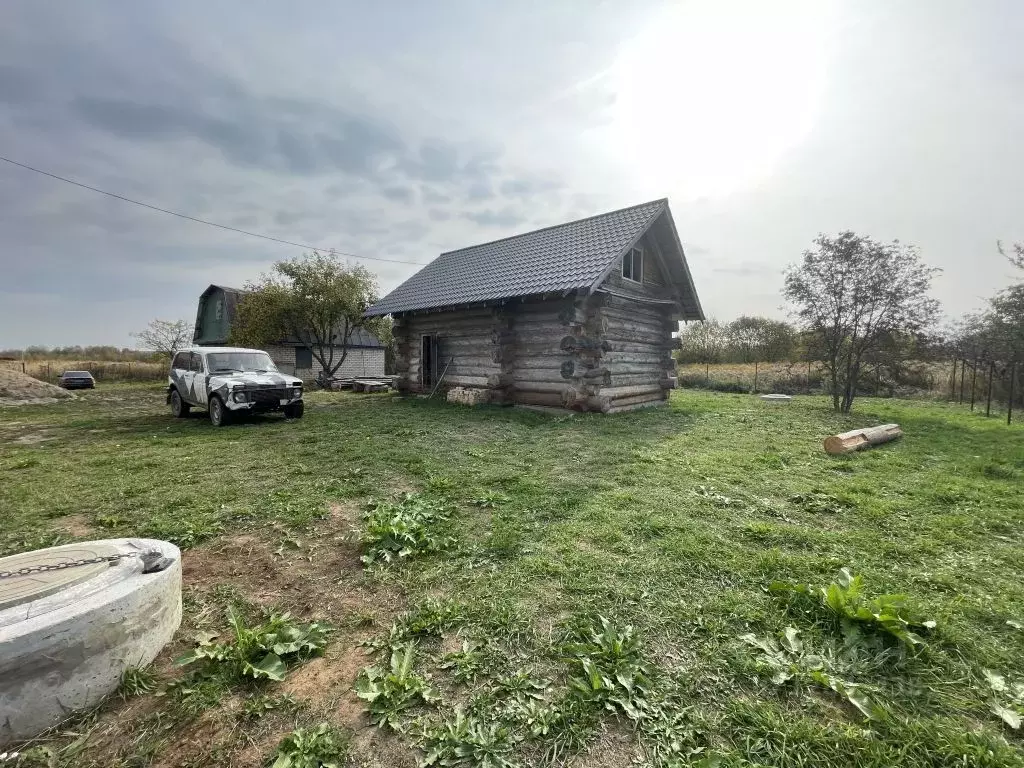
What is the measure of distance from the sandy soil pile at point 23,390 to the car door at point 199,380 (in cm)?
1039

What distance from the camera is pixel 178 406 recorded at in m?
11.9

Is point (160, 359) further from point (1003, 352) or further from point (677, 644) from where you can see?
point (1003, 352)

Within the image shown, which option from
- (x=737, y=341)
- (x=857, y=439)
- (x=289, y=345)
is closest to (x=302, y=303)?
(x=289, y=345)

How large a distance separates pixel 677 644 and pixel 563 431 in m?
6.56

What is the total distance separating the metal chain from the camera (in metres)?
2.44

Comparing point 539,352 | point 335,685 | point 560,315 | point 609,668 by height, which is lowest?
point 335,685

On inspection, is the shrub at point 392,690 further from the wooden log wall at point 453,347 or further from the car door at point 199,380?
the car door at point 199,380

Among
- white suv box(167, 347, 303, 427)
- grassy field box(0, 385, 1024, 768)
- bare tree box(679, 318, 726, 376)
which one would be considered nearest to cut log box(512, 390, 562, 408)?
grassy field box(0, 385, 1024, 768)

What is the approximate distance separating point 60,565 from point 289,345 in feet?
82.3

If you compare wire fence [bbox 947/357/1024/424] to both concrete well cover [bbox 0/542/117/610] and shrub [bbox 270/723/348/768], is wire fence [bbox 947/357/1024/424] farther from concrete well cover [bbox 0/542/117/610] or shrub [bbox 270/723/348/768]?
concrete well cover [bbox 0/542/117/610]

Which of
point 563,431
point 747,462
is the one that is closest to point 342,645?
point 747,462

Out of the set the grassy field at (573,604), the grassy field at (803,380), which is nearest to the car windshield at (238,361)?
the grassy field at (573,604)

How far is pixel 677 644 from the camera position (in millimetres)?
2488

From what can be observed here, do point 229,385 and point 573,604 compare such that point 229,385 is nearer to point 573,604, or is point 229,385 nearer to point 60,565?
point 60,565
